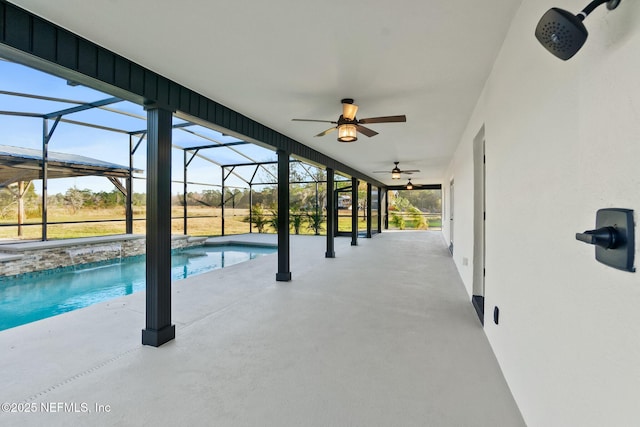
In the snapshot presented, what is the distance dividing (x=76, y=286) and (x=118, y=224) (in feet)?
18.1

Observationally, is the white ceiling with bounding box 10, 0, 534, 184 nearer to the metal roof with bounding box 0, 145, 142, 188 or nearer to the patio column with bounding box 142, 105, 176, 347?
the patio column with bounding box 142, 105, 176, 347

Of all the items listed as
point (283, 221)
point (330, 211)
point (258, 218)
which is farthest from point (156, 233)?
point (258, 218)

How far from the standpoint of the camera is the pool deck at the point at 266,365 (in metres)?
Result: 1.84

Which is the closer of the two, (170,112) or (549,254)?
(549,254)

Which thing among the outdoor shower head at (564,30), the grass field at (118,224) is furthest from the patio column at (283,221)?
the grass field at (118,224)

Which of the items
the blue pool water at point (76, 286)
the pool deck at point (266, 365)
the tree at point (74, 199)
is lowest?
the blue pool water at point (76, 286)

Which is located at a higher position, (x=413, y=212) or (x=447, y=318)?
(x=413, y=212)

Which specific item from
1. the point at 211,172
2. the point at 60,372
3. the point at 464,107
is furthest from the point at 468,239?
the point at 211,172

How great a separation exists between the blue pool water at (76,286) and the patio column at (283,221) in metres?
2.81

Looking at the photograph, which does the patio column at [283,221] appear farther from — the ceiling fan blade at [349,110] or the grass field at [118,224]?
the grass field at [118,224]

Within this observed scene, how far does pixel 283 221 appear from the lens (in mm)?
5047

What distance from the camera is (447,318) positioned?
3383mm

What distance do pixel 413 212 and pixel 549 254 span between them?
1528 cm

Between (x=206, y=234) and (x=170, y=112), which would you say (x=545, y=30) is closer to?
(x=170, y=112)
